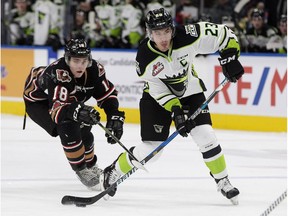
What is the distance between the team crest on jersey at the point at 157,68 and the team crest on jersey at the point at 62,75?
50 centimetres

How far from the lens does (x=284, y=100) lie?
820 cm

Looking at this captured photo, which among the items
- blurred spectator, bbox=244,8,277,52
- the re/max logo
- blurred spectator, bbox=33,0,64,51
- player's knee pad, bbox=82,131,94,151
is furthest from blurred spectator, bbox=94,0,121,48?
player's knee pad, bbox=82,131,94,151

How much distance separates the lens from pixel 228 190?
15.7ft

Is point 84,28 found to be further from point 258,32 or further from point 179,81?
point 179,81

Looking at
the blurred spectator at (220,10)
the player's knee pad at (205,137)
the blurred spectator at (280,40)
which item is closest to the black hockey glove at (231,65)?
the player's knee pad at (205,137)

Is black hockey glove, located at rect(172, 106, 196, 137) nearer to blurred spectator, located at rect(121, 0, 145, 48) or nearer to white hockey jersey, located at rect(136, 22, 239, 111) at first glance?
white hockey jersey, located at rect(136, 22, 239, 111)

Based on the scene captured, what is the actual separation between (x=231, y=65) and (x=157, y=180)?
3.75ft

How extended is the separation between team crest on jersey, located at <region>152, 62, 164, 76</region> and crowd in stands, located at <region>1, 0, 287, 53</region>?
3.94m

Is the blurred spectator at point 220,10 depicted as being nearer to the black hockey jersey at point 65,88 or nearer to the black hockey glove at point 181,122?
the black hockey jersey at point 65,88

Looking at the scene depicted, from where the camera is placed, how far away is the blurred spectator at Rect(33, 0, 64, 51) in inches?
391

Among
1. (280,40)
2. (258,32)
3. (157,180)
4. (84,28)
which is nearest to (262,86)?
(280,40)

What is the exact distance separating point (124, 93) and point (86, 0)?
1740mm

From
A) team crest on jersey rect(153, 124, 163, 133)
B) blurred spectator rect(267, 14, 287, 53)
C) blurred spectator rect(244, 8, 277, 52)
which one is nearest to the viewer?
team crest on jersey rect(153, 124, 163, 133)

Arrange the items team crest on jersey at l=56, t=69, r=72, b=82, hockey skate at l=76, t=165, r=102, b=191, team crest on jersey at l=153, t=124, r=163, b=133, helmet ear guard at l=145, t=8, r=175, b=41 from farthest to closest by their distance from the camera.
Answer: hockey skate at l=76, t=165, r=102, b=191 < team crest on jersey at l=56, t=69, r=72, b=82 < team crest on jersey at l=153, t=124, r=163, b=133 < helmet ear guard at l=145, t=8, r=175, b=41
